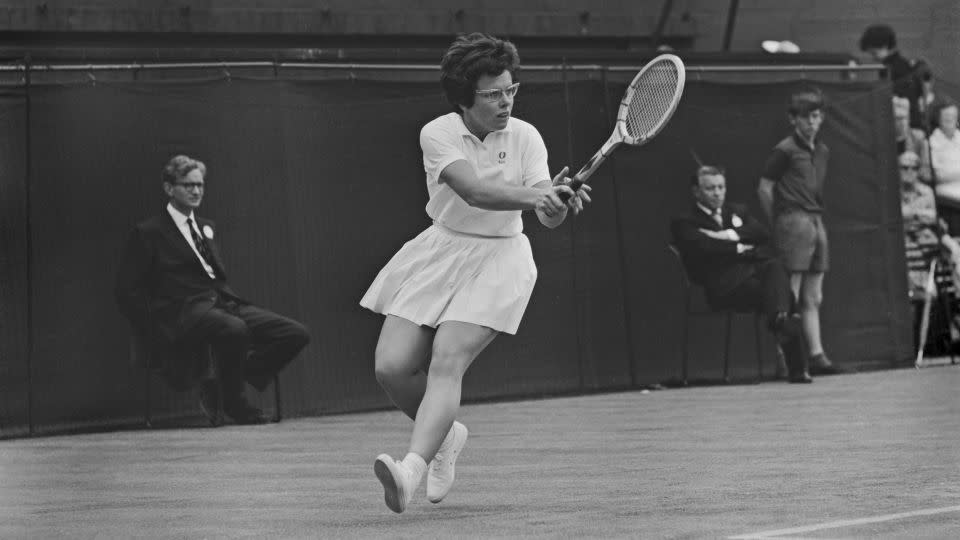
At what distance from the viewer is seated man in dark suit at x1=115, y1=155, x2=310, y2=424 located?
11805 millimetres

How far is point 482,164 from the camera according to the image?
288 inches

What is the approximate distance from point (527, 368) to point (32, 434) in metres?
3.59

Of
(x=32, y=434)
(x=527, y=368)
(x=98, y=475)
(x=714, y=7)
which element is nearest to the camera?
(x=98, y=475)

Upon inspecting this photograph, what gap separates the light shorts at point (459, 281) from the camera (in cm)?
718

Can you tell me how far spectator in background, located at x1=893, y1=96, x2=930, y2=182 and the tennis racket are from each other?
809 centimetres

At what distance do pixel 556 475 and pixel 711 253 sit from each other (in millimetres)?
6070

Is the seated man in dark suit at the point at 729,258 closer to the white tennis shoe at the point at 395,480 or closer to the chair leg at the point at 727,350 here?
the chair leg at the point at 727,350

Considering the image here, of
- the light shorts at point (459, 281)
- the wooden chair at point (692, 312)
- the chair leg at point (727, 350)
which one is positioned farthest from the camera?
the chair leg at point (727, 350)

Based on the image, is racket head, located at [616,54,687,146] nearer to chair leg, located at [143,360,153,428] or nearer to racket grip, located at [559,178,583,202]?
racket grip, located at [559,178,583,202]

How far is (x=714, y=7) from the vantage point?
1923cm

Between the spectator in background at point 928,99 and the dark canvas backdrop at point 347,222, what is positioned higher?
the spectator in background at point 928,99

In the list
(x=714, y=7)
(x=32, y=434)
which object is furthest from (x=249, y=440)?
(x=714, y=7)

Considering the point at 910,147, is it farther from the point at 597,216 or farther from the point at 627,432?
the point at 627,432

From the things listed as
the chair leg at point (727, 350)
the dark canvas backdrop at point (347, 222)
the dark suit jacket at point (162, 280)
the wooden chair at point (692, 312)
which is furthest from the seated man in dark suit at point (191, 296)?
the chair leg at point (727, 350)
